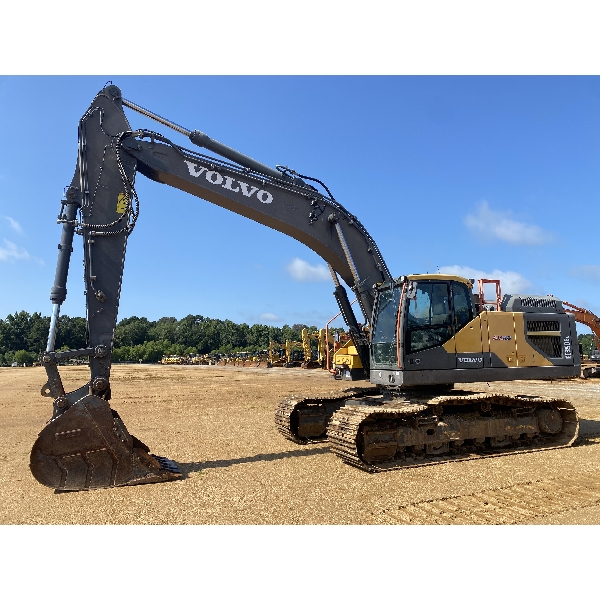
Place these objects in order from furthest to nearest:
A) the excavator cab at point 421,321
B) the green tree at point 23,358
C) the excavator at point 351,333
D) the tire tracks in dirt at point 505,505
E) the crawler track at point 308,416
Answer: the green tree at point 23,358, the crawler track at point 308,416, the excavator cab at point 421,321, the excavator at point 351,333, the tire tracks in dirt at point 505,505

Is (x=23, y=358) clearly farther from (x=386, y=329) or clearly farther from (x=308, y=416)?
(x=386, y=329)

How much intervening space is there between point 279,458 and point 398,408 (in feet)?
7.67

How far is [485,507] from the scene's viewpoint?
6156mm

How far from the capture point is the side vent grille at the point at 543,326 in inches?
408

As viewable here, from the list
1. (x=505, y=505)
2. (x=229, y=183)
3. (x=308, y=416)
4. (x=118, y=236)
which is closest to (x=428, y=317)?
(x=308, y=416)

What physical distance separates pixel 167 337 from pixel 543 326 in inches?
4313

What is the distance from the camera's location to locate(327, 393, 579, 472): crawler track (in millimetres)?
8359

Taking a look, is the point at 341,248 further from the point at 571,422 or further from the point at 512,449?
the point at 571,422

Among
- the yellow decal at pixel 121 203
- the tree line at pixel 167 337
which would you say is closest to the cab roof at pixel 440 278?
the yellow decal at pixel 121 203

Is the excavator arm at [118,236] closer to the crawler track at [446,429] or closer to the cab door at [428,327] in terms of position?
the cab door at [428,327]

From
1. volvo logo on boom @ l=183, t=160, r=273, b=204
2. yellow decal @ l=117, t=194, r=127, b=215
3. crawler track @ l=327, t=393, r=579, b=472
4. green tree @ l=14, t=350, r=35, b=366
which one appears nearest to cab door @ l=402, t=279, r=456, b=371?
crawler track @ l=327, t=393, r=579, b=472

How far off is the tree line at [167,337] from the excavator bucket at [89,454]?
74.3 meters

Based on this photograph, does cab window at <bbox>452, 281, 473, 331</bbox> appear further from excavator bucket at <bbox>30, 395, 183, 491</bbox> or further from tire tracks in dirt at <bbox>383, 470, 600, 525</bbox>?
excavator bucket at <bbox>30, 395, 183, 491</bbox>

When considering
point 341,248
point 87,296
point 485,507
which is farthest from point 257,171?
point 485,507
